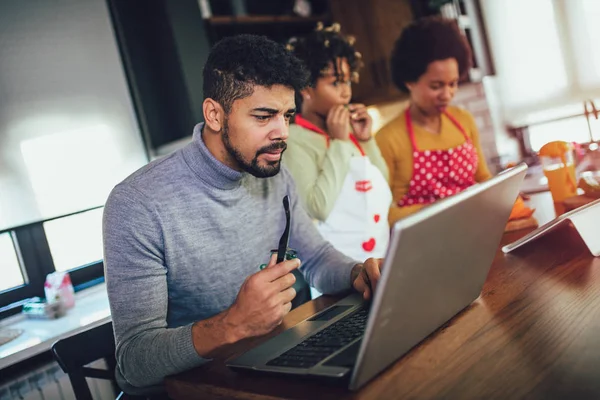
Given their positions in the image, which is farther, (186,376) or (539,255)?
(539,255)

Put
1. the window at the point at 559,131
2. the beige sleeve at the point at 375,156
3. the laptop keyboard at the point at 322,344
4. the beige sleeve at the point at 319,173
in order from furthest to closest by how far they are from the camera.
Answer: the window at the point at 559,131 → the beige sleeve at the point at 375,156 → the beige sleeve at the point at 319,173 → the laptop keyboard at the point at 322,344

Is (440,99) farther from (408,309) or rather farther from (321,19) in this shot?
(408,309)

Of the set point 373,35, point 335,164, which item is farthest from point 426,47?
point 373,35

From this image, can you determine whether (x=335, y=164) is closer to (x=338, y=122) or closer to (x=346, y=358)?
(x=338, y=122)

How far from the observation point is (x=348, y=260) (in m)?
1.25

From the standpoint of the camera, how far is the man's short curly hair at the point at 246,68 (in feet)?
3.89

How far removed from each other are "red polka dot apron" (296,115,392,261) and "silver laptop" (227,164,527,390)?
93 centimetres

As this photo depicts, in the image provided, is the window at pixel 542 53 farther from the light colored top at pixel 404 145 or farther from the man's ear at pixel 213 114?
the man's ear at pixel 213 114

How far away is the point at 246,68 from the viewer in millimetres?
1182

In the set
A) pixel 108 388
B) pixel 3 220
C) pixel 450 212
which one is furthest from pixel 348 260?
pixel 3 220

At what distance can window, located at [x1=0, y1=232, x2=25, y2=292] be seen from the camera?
2.16 metres

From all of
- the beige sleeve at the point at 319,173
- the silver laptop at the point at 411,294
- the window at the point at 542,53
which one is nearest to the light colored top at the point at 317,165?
the beige sleeve at the point at 319,173

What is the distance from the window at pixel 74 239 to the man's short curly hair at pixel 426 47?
1.48 metres

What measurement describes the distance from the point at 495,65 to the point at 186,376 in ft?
9.74
